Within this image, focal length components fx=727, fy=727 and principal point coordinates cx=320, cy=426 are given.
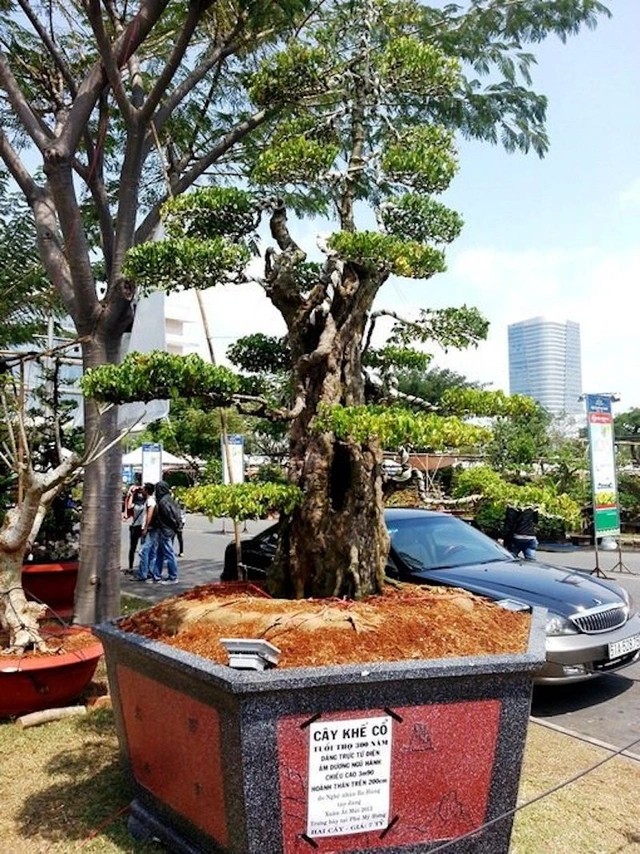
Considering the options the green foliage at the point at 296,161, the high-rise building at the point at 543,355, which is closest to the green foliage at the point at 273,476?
the green foliage at the point at 296,161

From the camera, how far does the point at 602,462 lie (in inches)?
448

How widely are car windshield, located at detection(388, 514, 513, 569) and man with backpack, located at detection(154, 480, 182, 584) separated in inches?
211

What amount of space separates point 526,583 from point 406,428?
326 cm

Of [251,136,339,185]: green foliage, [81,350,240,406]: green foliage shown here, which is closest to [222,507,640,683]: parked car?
[81,350,240,406]: green foliage

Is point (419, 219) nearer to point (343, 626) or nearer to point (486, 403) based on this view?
point (486, 403)

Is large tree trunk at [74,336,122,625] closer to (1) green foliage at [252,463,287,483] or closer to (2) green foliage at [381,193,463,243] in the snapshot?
(1) green foliage at [252,463,287,483]

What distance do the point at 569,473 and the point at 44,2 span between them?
12.6 metres

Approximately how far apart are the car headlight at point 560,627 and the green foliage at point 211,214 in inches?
136

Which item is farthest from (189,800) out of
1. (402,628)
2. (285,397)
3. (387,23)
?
(387,23)

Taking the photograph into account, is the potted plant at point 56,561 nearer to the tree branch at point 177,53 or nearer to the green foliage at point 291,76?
the tree branch at point 177,53

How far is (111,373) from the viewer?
11.5 ft

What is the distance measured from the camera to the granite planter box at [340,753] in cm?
255

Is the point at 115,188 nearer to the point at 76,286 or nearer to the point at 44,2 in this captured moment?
the point at 44,2

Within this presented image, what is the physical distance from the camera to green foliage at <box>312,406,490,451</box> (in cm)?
299
